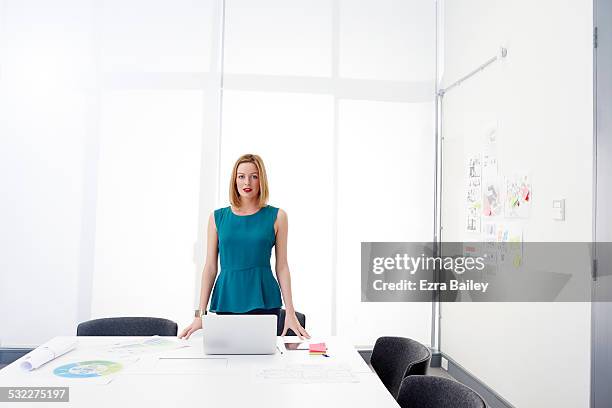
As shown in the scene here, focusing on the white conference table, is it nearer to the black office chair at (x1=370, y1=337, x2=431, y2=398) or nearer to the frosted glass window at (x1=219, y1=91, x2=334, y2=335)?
the black office chair at (x1=370, y1=337, x2=431, y2=398)

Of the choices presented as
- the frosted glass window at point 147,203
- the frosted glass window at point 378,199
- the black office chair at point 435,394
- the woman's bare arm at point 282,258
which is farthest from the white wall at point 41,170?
the black office chair at point 435,394

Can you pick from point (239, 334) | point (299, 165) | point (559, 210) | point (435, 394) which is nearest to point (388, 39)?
point (299, 165)

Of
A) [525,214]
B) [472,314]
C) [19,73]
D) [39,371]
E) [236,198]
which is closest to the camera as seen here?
[39,371]

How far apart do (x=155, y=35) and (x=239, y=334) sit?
10.9ft

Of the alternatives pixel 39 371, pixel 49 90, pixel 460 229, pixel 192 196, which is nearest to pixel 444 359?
pixel 460 229

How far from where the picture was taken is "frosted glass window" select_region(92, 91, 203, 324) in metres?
4.53

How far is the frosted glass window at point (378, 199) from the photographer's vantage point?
15.3ft

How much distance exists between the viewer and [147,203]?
14.9ft

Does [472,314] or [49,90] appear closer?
[472,314]

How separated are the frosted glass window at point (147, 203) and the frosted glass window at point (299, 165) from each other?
0.34 meters

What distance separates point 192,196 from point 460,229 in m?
2.22

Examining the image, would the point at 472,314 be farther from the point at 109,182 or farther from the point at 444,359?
the point at 109,182

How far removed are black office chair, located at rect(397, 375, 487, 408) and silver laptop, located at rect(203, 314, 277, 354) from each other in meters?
0.56

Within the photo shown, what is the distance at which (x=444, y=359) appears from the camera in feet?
15.1
